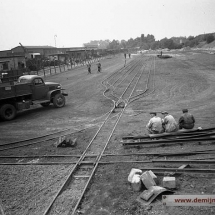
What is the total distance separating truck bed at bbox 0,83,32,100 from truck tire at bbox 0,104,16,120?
533 millimetres

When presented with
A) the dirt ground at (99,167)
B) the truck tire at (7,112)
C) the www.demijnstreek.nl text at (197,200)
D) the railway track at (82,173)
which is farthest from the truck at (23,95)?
the www.demijnstreek.nl text at (197,200)

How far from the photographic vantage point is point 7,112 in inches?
518

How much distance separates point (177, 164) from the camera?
23.0ft

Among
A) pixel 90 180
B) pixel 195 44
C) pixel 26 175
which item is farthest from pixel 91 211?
pixel 195 44

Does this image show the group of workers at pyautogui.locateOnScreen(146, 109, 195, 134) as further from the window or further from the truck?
the window

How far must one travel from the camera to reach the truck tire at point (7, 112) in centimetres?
1279

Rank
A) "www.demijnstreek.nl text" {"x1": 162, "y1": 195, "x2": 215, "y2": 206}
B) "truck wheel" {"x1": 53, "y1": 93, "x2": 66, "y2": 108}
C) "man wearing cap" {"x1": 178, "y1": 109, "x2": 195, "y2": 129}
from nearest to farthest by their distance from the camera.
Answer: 1. "www.demijnstreek.nl text" {"x1": 162, "y1": 195, "x2": 215, "y2": 206}
2. "man wearing cap" {"x1": 178, "y1": 109, "x2": 195, "y2": 129}
3. "truck wheel" {"x1": 53, "y1": 93, "x2": 66, "y2": 108}

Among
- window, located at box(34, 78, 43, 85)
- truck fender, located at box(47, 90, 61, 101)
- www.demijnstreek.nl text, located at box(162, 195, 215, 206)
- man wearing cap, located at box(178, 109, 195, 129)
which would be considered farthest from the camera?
truck fender, located at box(47, 90, 61, 101)

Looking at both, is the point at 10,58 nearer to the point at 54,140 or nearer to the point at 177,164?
→ the point at 54,140

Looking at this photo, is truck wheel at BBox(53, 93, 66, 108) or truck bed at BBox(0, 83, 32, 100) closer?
truck bed at BBox(0, 83, 32, 100)

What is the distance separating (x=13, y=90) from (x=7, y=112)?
4.23 ft

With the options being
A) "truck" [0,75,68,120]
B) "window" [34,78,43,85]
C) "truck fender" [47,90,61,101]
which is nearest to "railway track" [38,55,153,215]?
"truck fender" [47,90,61,101]

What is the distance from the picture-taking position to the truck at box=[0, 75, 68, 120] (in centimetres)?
1285

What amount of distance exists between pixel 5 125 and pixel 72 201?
26.7 feet
